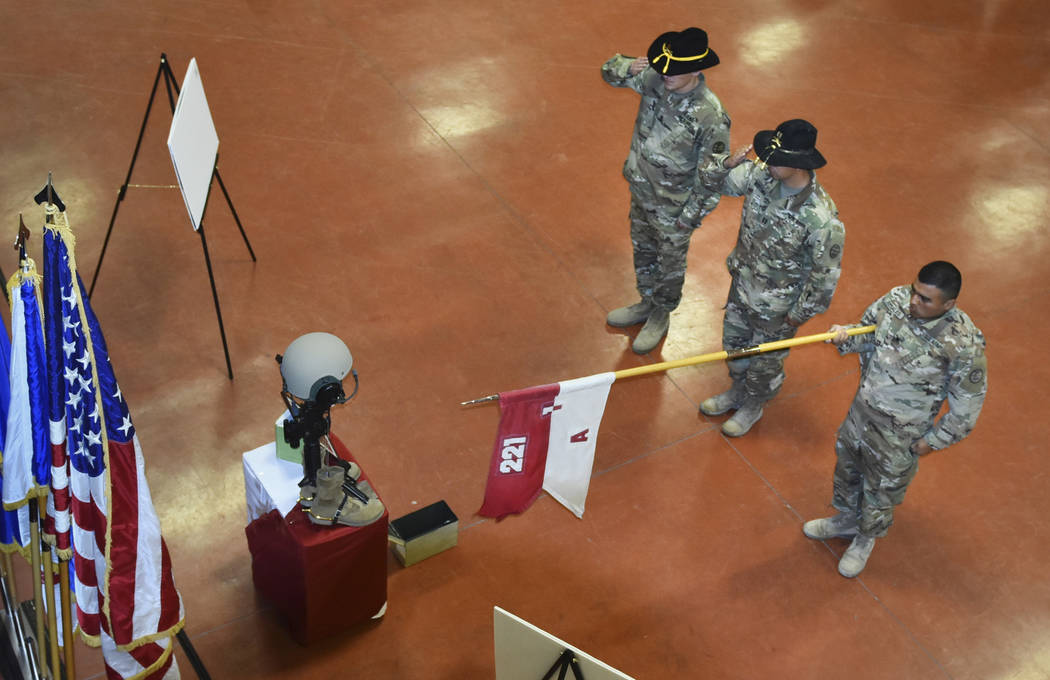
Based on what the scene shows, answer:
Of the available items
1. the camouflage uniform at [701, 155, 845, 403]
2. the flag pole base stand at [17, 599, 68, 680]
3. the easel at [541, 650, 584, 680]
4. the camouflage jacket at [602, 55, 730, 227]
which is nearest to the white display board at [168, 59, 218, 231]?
the flag pole base stand at [17, 599, 68, 680]

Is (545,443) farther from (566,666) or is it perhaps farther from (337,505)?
(566,666)

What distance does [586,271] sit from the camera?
6.63m

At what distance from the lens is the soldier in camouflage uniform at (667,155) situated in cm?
518

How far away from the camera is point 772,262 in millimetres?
5023

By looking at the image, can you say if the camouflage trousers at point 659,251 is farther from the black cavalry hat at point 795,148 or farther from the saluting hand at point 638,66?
Answer: the black cavalry hat at point 795,148

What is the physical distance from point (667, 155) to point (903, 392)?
6.05 ft

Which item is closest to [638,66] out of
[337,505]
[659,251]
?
[659,251]

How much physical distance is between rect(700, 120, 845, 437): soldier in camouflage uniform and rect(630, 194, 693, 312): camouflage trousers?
17.2 inches

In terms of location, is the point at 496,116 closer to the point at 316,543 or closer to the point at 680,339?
the point at 680,339

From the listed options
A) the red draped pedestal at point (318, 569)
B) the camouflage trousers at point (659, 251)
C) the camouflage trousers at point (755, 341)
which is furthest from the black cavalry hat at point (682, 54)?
the red draped pedestal at point (318, 569)

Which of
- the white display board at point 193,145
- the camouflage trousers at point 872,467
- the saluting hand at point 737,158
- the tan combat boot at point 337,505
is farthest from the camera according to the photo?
the saluting hand at point 737,158

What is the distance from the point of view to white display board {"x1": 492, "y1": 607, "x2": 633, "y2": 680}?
335cm

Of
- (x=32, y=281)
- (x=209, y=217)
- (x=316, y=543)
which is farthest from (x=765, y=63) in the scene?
(x=32, y=281)

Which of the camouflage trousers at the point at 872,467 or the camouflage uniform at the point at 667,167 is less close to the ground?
the camouflage uniform at the point at 667,167
